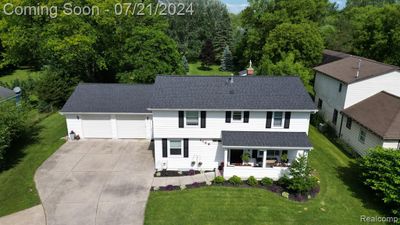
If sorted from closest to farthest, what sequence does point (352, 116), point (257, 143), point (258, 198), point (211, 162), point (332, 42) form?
point (258, 198) < point (257, 143) < point (211, 162) < point (352, 116) < point (332, 42)

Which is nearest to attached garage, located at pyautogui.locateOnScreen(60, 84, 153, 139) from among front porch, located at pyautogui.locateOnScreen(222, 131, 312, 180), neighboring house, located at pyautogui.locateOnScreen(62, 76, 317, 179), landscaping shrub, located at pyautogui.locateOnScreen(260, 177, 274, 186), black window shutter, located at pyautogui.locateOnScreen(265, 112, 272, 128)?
neighboring house, located at pyautogui.locateOnScreen(62, 76, 317, 179)

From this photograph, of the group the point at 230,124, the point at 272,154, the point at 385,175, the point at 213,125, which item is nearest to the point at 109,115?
the point at 213,125

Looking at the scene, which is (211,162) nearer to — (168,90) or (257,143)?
(257,143)

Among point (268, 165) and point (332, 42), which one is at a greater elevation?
point (332, 42)

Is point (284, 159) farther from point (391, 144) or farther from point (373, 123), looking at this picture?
point (373, 123)

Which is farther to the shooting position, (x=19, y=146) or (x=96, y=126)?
(x=96, y=126)

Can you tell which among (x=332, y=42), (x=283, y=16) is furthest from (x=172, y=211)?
(x=332, y=42)

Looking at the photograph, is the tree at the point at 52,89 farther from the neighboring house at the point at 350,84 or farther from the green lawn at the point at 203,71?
the green lawn at the point at 203,71
